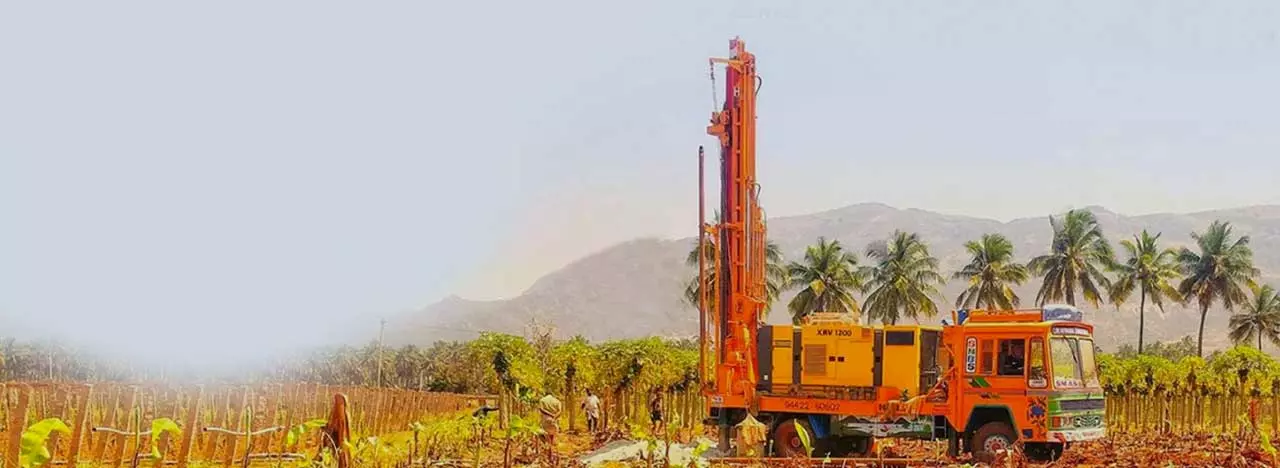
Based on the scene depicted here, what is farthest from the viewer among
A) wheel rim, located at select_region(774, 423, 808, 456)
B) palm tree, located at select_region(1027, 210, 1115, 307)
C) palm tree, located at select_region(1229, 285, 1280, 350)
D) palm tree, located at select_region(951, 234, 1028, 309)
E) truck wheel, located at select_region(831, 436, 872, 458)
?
palm tree, located at select_region(1229, 285, 1280, 350)

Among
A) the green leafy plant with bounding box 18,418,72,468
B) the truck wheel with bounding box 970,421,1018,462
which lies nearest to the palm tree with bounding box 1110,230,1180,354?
the truck wheel with bounding box 970,421,1018,462

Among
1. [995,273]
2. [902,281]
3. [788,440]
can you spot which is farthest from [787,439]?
[995,273]

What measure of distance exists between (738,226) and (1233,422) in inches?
1496

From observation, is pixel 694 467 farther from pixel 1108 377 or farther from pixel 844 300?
pixel 844 300

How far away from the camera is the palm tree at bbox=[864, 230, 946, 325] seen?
6962 centimetres

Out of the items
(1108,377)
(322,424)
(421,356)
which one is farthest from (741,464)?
(421,356)

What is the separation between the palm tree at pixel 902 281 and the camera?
2741 inches

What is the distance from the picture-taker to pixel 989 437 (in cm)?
2127

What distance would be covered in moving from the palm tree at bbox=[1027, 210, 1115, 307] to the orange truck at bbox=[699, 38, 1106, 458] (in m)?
50.9

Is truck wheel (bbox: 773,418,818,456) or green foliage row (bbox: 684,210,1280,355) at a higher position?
green foliage row (bbox: 684,210,1280,355)

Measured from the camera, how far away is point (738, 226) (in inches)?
933

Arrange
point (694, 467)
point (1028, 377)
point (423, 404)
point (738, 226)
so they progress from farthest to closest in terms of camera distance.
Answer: point (423, 404) → point (738, 226) → point (1028, 377) → point (694, 467)

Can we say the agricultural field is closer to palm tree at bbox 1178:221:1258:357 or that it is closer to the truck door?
the truck door

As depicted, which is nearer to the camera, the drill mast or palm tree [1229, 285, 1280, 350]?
the drill mast
